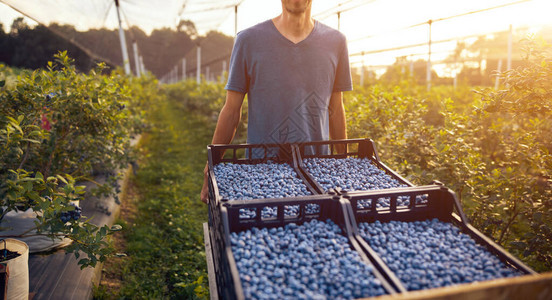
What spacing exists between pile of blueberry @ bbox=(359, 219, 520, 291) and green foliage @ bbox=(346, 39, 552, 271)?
3.48 ft

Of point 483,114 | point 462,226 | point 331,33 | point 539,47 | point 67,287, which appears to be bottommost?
point 67,287

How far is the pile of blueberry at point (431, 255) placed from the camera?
3.47 ft

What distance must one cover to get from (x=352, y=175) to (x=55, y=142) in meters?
2.79

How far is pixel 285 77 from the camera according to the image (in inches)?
85.2

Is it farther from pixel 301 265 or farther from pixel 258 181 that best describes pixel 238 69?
pixel 301 265

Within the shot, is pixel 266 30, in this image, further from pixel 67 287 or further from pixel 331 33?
pixel 67 287

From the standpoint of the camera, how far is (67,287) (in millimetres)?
2701

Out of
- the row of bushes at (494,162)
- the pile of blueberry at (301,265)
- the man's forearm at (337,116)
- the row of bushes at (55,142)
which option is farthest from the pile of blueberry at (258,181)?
the row of bushes at (494,162)

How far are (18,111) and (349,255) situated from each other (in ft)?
8.86

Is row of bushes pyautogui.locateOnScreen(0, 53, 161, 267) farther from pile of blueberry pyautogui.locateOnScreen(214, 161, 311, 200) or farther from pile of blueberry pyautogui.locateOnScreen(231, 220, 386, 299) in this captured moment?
pile of blueberry pyautogui.locateOnScreen(231, 220, 386, 299)

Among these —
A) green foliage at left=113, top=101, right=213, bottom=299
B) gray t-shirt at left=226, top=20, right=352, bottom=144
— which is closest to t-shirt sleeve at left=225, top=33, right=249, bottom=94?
gray t-shirt at left=226, top=20, right=352, bottom=144

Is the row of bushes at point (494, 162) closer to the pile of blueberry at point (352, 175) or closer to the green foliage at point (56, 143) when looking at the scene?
the pile of blueberry at point (352, 175)

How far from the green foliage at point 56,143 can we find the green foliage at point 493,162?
2.31 metres

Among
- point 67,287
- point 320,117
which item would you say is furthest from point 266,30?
point 67,287
